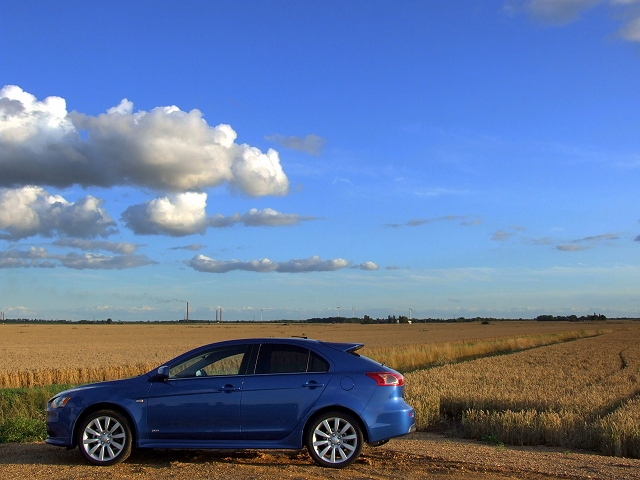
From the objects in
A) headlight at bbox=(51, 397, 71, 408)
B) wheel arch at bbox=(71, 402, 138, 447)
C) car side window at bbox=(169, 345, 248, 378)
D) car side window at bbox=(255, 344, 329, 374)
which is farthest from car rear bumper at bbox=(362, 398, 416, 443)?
headlight at bbox=(51, 397, 71, 408)

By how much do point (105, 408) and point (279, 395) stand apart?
2292 mm

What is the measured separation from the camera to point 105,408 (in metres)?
8.38

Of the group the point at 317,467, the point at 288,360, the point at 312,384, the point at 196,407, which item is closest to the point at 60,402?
the point at 196,407

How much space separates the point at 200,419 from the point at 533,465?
4.27 metres

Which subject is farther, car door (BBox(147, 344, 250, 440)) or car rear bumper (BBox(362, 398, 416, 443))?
car door (BBox(147, 344, 250, 440))

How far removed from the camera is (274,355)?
8531mm

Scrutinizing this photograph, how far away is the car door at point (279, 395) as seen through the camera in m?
8.10

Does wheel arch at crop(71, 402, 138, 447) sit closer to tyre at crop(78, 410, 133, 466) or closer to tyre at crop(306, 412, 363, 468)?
tyre at crop(78, 410, 133, 466)

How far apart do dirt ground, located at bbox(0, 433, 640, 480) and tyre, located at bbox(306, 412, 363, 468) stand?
165mm

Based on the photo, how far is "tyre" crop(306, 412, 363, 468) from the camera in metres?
7.99

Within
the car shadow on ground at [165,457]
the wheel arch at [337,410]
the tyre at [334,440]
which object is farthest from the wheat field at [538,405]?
the car shadow on ground at [165,457]

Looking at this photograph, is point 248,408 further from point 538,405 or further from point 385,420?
point 538,405

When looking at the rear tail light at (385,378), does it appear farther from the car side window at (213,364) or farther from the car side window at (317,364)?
the car side window at (213,364)

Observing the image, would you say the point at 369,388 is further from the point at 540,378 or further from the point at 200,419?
the point at 540,378
